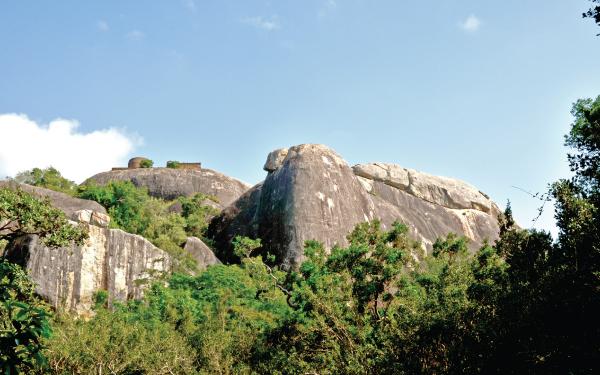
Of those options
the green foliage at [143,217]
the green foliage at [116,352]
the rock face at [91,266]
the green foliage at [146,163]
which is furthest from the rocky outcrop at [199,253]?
the green foliage at [146,163]

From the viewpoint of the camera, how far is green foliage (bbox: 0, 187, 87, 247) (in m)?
13.2

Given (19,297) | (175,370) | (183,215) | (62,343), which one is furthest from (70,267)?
(183,215)

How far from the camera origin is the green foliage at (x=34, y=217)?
43.4 ft

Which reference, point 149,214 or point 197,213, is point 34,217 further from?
point 197,213

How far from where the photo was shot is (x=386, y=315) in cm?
1311

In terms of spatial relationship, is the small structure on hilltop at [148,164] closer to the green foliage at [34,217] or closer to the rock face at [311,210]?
the rock face at [311,210]

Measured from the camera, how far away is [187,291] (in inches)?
763

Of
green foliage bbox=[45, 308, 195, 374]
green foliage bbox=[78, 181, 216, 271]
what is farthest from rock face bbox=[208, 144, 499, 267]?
green foliage bbox=[45, 308, 195, 374]

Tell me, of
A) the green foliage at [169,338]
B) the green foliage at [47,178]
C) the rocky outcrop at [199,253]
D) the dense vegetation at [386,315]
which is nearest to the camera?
the dense vegetation at [386,315]

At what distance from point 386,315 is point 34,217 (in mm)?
8197

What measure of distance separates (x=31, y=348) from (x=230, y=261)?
79.6 ft

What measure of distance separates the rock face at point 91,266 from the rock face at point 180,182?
19.1m

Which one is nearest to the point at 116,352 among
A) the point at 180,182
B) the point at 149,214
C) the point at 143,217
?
the point at 143,217

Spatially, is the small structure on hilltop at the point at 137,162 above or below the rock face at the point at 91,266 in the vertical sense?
above
